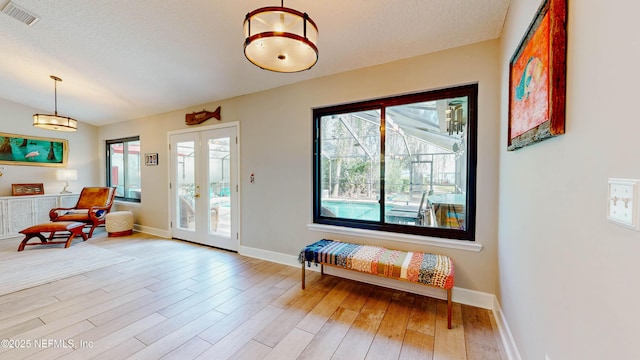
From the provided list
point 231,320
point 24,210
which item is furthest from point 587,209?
point 24,210

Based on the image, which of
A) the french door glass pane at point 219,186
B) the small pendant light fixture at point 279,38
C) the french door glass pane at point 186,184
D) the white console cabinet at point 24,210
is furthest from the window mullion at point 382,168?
the white console cabinet at point 24,210

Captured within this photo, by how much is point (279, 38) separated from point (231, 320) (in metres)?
2.26

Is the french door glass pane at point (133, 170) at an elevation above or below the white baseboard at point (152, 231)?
above

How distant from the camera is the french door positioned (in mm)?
3987

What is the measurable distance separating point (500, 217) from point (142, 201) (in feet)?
20.6

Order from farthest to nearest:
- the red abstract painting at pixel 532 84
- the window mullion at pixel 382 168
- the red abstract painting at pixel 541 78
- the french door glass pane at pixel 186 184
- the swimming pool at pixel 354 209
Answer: the french door glass pane at pixel 186 184, the swimming pool at pixel 354 209, the window mullion at pixel 382 168, the red abstract painting at pixel 532 84, the red abstract painting at pixel 541 78

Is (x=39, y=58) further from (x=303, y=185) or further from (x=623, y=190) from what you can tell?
(x=623, y=190)

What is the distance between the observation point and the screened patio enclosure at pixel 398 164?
8.24ft

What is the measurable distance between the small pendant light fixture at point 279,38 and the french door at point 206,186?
2.48 m

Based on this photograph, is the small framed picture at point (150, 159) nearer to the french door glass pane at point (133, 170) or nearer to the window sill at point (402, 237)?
the french door glass pane at point (133, 170)

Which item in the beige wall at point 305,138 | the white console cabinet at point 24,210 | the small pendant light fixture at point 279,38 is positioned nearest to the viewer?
the small pendant light fixture at point 279,38

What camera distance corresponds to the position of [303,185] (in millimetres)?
3277

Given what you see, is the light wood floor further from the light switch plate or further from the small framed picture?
the small framed picture

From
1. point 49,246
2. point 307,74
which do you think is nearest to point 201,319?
point 307,74
